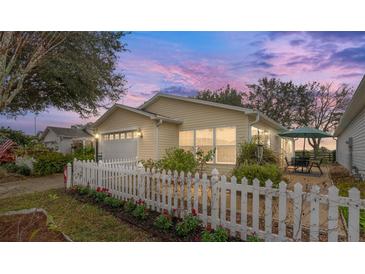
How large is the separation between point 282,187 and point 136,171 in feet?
9.15

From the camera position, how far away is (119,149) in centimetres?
1148

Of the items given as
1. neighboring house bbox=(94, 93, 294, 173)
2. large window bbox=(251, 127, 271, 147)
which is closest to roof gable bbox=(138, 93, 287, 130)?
neighboring house bbox=(94, 93, 294, 173)

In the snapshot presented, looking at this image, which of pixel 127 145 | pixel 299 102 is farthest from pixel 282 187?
pixel 299 102

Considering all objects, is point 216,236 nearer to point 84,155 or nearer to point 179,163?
point 179,163

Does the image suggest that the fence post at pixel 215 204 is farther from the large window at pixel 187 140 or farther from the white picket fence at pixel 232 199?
the large window at pixel 187 140

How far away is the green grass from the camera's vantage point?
117 inches

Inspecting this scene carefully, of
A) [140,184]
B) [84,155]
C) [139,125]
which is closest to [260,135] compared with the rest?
[139,125]

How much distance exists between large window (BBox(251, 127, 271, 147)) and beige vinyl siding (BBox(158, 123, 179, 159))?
3.59m

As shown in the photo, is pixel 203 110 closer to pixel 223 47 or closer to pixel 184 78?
pixel 184 78

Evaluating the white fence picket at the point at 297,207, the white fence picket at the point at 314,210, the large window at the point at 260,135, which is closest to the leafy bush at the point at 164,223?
the white fence picket at the point at 297,207

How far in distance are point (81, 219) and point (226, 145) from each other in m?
6.47

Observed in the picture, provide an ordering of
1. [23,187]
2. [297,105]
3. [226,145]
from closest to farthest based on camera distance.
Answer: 1. [23,187]
2. [226,145]
3. [297,105]
